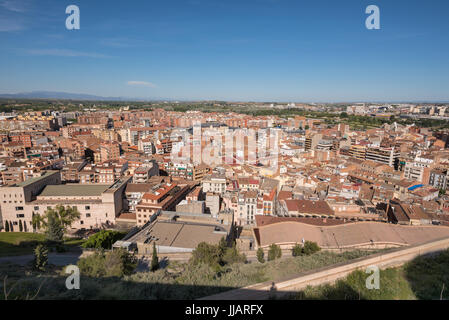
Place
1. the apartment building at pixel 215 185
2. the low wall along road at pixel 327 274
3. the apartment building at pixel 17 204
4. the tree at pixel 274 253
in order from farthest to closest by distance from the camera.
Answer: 1. the apartment building at pixel 215 185
2. the apartment building at pixel 17 204
3. the tree at pixel 274 253
4. the low wall along road at pixel 327 274

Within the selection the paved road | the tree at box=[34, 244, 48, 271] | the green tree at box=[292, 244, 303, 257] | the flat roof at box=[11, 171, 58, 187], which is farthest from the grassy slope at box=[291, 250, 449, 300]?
the flat roof at box=[11, 171, 58, 187]

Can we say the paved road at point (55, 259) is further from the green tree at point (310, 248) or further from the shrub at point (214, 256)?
the green tree at point (310, 248)

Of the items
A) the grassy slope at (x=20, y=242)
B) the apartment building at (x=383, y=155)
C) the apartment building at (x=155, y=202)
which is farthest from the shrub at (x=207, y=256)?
the apartment building at (x=383, y=155)

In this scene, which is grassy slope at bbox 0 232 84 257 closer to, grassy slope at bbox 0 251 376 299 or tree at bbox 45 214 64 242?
tree at bbox 45 214 64 242

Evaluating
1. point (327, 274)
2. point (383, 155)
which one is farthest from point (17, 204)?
point (383, 155)
